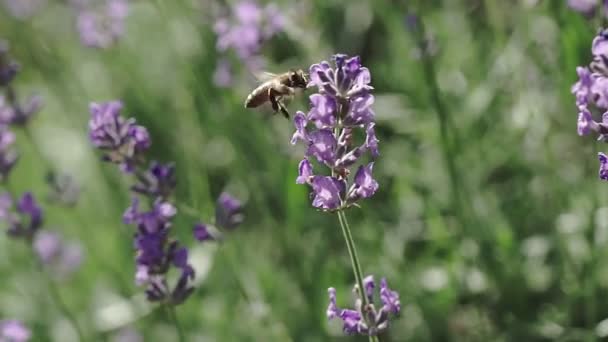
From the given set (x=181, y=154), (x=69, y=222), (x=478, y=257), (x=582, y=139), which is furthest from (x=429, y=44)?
(x=69, y=222)

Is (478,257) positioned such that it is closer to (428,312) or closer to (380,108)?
(428,312)

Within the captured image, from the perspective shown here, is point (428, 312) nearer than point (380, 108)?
Yes

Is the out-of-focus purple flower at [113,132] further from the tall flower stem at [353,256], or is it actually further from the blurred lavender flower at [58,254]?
the blurred lavender flower at [58,254]

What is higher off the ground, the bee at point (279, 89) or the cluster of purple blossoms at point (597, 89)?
the bee at point (279, 89)

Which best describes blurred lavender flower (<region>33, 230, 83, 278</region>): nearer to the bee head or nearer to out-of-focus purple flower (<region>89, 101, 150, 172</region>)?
out-of-focus purple flower (<region>89, 101, 150, 172</region>)

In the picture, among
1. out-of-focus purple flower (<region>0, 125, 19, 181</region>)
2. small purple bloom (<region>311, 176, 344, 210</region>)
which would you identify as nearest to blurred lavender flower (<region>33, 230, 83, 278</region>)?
out-of-focus purple flower (<region>0, 125, 19, 181</region>)

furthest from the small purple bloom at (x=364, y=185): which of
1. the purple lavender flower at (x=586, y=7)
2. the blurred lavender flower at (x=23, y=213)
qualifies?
the blurred lavender flower at (x=23, y=213)
